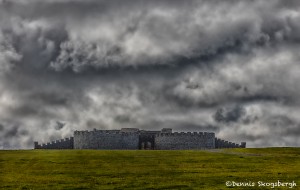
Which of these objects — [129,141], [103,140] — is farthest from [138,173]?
[129,141]

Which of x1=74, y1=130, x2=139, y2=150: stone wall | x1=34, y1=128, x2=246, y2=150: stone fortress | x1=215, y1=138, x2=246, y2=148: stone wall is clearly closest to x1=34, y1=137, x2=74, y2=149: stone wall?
x1=34, y1=128, x2=246, y2=150: stone fortress

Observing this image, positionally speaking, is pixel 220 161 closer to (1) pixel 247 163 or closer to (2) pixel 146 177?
(1) pixel 247 163

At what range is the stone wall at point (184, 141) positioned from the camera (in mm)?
111062

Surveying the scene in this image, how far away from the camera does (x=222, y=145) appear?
117 metres

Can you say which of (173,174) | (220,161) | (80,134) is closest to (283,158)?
(220,161)

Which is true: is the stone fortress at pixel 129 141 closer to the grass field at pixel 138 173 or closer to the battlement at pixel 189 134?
the battlement at pixel 189 134

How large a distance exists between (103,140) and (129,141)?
5871 mm

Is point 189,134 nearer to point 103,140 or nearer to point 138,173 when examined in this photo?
point 103,140

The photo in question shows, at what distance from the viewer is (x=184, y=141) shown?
111188 millimetres

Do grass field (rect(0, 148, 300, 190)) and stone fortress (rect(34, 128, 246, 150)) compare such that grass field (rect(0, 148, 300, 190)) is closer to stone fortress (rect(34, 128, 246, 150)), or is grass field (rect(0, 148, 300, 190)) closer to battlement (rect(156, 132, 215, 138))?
stone fortress (rect(34, 128, 246, 150))

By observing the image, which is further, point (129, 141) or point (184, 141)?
point (129, 141)

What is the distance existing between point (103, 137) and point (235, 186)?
260 feet

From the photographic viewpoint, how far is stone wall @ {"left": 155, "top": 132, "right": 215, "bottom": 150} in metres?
111

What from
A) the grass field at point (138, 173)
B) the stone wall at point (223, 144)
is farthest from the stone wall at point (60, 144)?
the grass field at point (138, 173)
